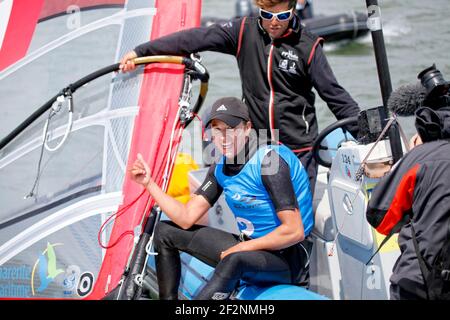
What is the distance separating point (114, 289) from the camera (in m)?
3.61

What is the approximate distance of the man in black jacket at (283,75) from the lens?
3715mm

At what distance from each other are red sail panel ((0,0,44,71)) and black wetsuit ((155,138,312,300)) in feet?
4.71

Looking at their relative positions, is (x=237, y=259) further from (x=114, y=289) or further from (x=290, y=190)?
(x=114, y=289)

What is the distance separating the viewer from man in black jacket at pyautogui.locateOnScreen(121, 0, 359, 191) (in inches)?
146

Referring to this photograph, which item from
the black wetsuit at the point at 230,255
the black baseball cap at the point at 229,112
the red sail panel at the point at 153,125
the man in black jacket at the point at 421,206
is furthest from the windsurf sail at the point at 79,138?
the man in black jacket at the point at 421,206

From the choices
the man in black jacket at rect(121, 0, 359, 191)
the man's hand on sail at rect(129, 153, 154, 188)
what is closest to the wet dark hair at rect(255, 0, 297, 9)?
the man in black jacket at rect(121, 0, 359, 191)

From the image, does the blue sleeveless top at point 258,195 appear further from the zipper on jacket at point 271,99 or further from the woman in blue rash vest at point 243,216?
the zipper on jacket at point 271,99

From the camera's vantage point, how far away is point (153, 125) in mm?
4012

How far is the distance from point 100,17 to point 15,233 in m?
1.30

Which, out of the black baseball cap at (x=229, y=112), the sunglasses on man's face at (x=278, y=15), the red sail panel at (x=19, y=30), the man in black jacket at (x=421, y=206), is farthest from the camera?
the red sail panel at (x=19, y=30)

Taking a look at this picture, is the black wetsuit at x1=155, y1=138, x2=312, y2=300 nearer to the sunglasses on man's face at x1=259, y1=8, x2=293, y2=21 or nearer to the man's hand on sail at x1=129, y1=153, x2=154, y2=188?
the man's hand on sail at x1=129, y1=153, x2=154, y2=188

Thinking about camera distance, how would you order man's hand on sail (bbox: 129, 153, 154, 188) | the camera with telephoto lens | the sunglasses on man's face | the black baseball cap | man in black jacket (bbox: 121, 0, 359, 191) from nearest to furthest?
1. the camera with telephoto lens
2. the black baseball cap
3. man's hand on sail (bbox: 129, 153, 154, 188)
4. the sunglasses on man's face
5. man in black jacket (bbox: 121, 0, 359, 191)

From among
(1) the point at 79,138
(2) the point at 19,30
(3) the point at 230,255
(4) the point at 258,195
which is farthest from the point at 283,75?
(2) the point at 19,30

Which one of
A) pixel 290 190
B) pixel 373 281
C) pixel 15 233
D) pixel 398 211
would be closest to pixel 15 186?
pixel 15 233
